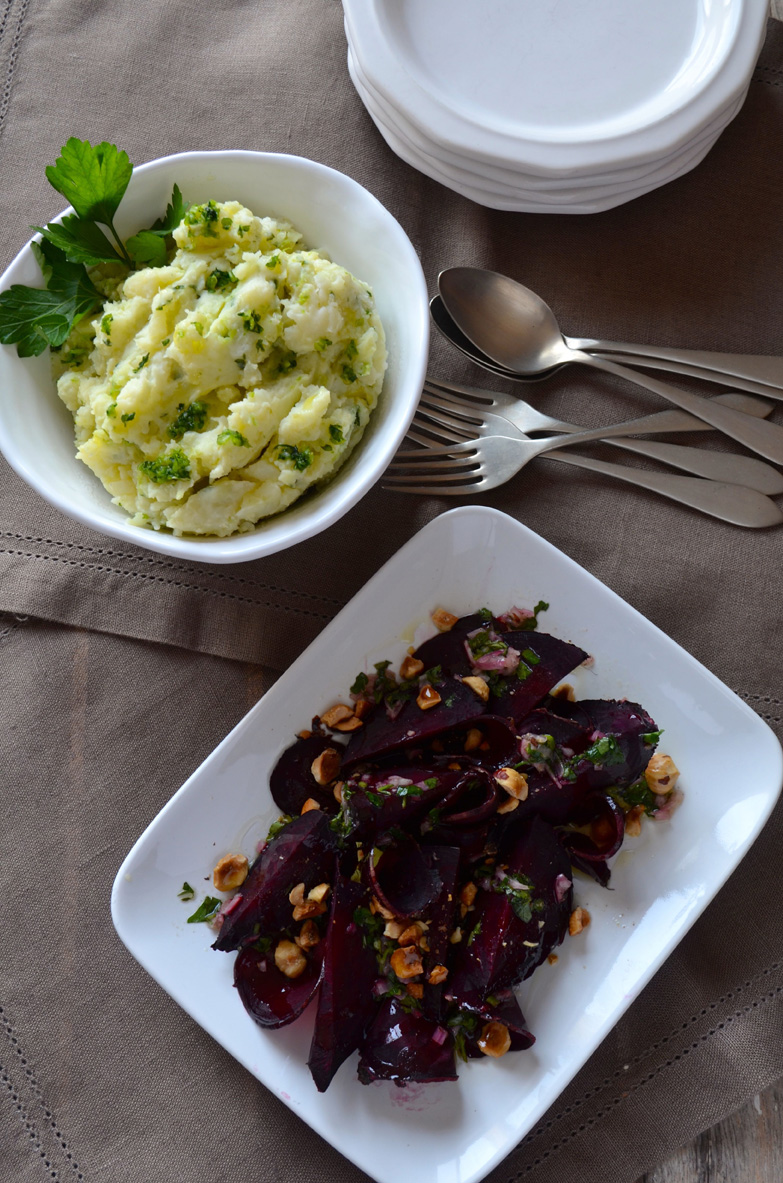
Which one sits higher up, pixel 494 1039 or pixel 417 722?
pixel 417 722

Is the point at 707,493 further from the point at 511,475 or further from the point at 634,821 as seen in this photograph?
the point at 634,821

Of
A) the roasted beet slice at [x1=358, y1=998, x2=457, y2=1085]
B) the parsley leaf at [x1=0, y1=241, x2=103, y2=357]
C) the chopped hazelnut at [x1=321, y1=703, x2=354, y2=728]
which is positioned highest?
the parsley leaf at [x1=0, y1=241, x2=103, y2=357]

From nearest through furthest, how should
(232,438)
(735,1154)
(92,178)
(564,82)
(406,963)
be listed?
1. (232,438)
2. (92,178)
3. (406,963)
4. (564,82)
5. (735,1154)

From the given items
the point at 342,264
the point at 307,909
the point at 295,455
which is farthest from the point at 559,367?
the point at 307,909

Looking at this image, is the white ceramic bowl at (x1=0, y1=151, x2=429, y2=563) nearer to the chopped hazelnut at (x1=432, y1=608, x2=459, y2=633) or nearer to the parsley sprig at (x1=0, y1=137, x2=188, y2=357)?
the parsley sprig at (x1=0, y1=137, x2=188, y2=357)

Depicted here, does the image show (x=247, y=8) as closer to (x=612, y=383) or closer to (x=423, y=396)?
(x=423, y=396)

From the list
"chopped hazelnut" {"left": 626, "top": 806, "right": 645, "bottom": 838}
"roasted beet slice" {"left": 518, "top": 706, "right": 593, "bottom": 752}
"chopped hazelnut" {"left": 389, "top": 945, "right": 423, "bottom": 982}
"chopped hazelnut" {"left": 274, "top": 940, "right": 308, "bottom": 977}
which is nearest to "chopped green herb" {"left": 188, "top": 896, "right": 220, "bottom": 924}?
"chopped hazelnut" {"left": 274, "top": 940, "right": 308, "bottom": 977}
